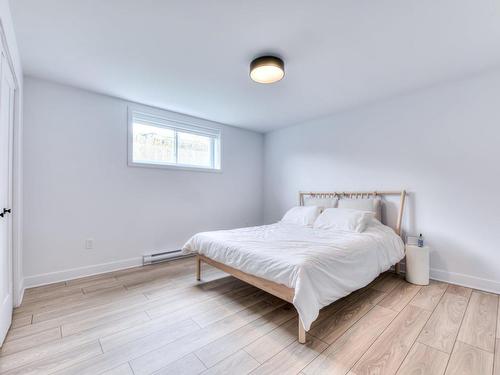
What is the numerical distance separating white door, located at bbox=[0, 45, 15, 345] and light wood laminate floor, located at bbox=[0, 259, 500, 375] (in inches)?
9.2

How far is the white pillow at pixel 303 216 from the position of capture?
136 inches

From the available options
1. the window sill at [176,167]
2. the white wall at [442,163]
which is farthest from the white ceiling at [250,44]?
the window sill at [176,167]

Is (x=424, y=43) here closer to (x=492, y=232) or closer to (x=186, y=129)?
(x=492, y=232)

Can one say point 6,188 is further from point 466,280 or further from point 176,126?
point 466,280

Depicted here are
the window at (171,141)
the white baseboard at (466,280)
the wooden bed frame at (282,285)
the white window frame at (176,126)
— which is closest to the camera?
the wooden bed frame at (282,285)

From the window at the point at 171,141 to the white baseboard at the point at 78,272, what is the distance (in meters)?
1.40

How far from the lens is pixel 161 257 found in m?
3.47

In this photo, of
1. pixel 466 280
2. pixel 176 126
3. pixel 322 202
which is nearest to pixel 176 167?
pixel 176 126

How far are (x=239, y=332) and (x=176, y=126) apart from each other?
3.15 metres

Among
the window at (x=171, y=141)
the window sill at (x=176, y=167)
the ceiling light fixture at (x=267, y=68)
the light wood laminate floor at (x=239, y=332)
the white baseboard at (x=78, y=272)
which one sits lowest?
the light wood laminate floor at (x=239, y=332)

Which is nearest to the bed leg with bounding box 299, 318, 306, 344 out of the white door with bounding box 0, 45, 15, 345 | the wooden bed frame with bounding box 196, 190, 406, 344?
the wooden bed frame with bounding box 196, 190, 406, 344

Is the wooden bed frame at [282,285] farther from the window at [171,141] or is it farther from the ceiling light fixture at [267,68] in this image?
the ceiling light fixture at [267,68]

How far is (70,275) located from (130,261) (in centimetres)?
67

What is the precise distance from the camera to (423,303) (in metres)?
2.22
